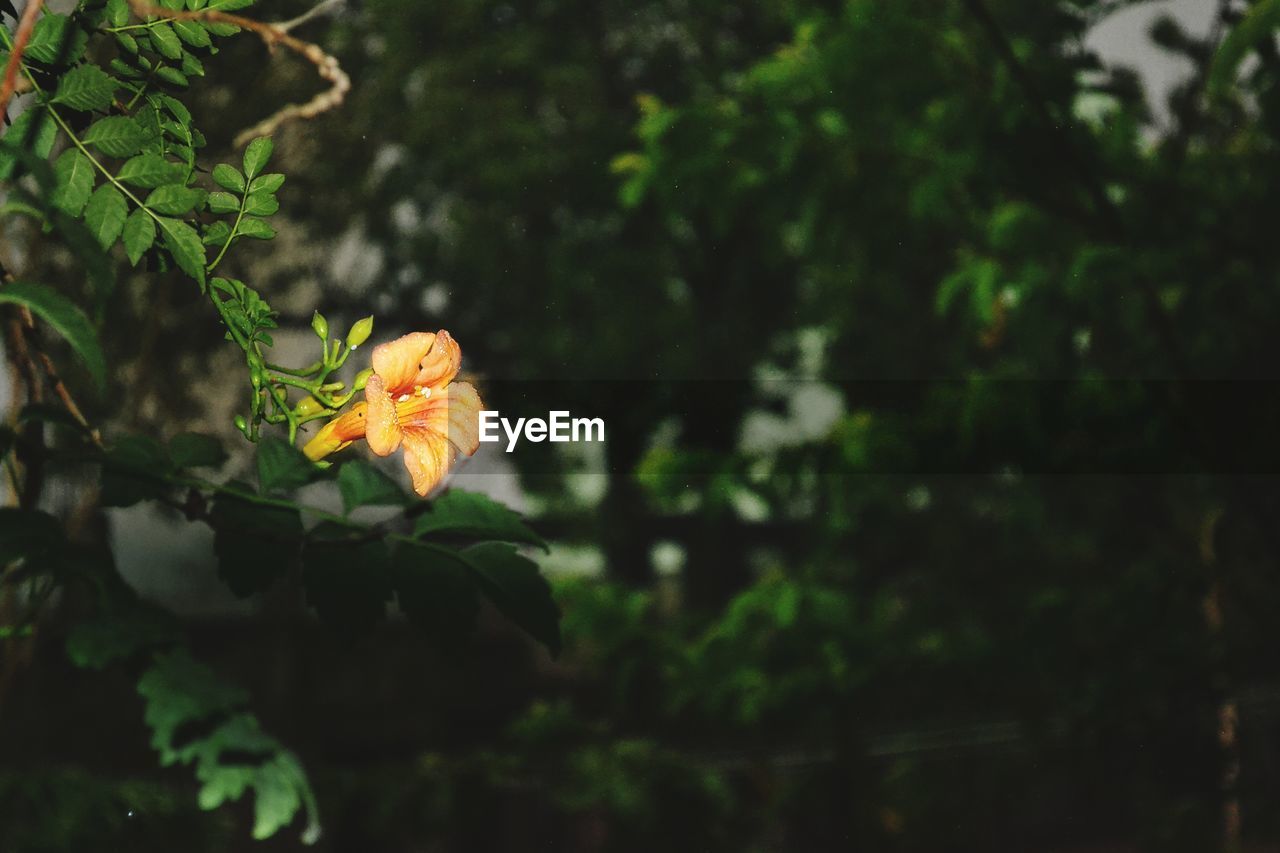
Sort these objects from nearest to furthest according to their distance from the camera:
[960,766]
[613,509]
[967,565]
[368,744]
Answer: [960,766] < [967,565] < [368,744] < [613,509]

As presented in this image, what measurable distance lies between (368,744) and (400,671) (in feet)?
1.62

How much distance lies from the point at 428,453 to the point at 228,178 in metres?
0.14

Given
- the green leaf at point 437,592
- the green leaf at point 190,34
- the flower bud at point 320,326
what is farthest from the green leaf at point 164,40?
the green leaf at point 437,592

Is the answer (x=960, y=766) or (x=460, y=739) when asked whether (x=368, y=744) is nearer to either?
(x=460, y=739)

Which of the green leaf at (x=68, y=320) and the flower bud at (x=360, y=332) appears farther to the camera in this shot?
the flower bud at (x=360, y=332)

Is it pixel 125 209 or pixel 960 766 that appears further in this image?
pixel 960 766

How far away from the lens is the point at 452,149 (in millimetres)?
5746

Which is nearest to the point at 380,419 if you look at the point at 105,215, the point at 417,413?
the point at 417,413

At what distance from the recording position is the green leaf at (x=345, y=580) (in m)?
0.37

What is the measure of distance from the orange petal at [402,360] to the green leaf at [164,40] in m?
0.14

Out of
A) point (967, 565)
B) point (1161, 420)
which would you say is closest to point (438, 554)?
point (1161, 420)

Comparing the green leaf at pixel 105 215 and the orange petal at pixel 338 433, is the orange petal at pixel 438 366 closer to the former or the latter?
the orange petal at pixel 338 433

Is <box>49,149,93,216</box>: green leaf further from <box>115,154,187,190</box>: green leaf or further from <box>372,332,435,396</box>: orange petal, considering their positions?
<box>372,332,435,396</box>: orange petal

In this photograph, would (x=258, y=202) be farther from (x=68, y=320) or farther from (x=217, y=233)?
(x=68, y=320)
